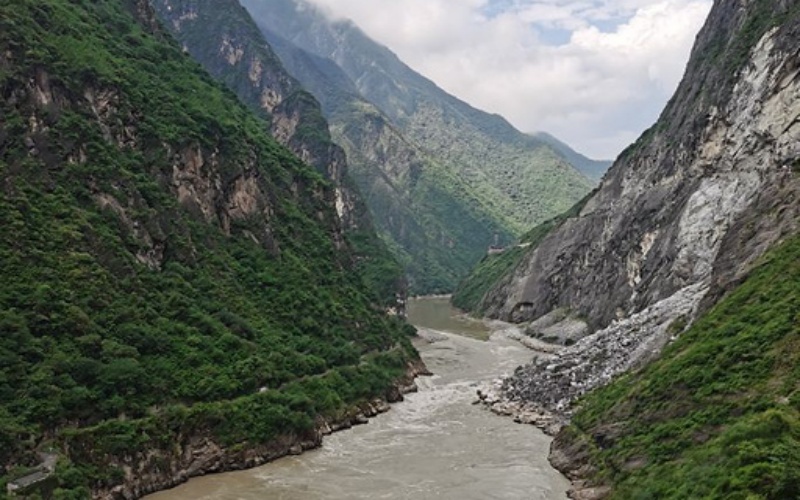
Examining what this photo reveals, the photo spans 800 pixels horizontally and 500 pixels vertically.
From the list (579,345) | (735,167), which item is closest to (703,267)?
(735,167)

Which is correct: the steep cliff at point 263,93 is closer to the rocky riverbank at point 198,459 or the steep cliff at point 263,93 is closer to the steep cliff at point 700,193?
the steep cliff at point 700,193

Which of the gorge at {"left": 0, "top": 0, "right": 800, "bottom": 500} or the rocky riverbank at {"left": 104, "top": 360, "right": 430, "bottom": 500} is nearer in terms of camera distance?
the gorge at {"left": 0, "top": 0, "right": 800, "bottom": 500}

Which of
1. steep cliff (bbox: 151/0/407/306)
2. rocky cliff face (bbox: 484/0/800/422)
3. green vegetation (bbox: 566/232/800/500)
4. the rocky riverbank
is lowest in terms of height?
the rocky riverbank

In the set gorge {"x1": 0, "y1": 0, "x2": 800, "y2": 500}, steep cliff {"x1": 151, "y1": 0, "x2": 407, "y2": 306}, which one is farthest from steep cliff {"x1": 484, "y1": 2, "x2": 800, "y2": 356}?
steep cliff {"x1": 151, "y1": 0, "x2": 407, "y2": 306}

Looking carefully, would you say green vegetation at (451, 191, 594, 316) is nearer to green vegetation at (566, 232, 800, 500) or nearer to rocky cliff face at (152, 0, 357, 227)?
rocky cliff face at (152, 0, 357, 227)

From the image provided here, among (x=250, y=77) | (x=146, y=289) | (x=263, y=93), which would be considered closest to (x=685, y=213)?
(x=146, y=289)
